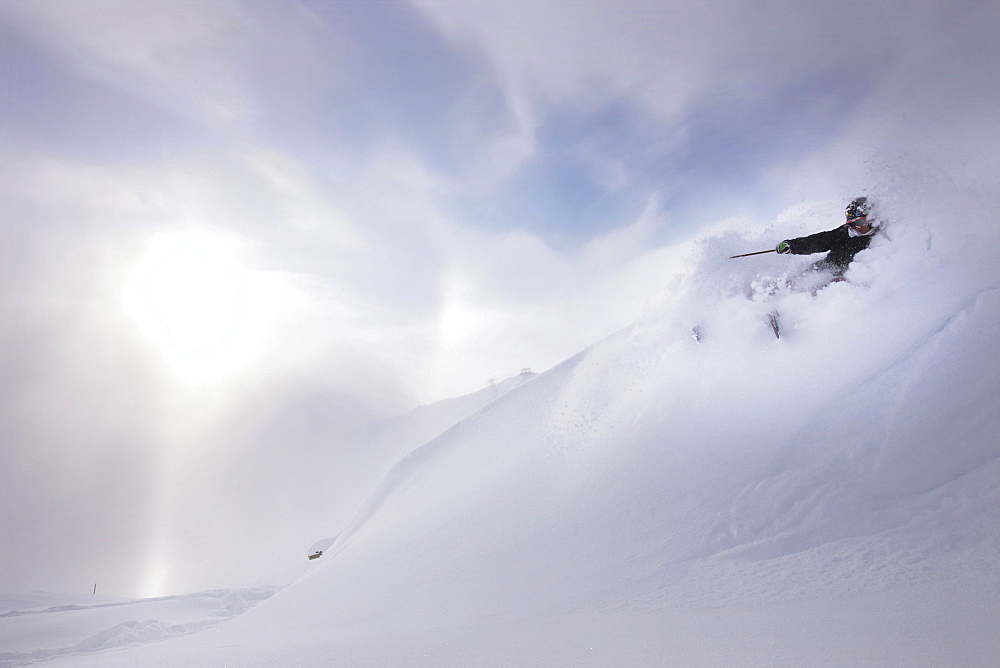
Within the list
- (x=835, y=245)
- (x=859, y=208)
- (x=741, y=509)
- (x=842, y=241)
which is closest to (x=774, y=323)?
(x=835, y=245)

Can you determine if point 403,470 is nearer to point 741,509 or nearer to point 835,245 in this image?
point 741,509

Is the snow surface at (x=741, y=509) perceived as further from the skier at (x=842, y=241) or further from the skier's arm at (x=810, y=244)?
the skier's arm at (x=810, y=244)

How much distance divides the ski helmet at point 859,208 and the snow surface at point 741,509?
303 mm

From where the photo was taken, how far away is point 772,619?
557cm

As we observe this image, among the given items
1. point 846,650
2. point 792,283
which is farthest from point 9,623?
point 792,283

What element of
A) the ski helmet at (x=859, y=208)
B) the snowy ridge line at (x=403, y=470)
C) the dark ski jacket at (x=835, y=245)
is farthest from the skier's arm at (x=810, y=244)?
the snowy ridge line at (x=403, y=470)

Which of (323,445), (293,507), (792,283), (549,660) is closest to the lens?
(549,660)

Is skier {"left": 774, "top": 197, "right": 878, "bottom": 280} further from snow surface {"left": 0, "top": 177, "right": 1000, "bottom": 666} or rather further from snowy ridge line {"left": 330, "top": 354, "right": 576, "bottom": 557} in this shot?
snowy ridge line {"left": 330, "top": 354, "right": 576, "bottom": 557}

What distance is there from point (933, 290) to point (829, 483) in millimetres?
4686

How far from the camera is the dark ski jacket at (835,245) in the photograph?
1093cm

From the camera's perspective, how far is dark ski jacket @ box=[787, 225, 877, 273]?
1093cm

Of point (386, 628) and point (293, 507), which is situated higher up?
point (293, 507)

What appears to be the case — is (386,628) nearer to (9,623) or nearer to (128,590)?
(9,623)

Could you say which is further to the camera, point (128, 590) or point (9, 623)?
point (128, 590)
